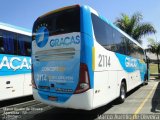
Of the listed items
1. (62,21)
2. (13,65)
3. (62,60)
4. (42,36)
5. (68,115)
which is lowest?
(68,115)

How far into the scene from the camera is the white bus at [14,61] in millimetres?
8484

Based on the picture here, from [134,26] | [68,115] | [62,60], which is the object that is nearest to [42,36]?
[62,60]

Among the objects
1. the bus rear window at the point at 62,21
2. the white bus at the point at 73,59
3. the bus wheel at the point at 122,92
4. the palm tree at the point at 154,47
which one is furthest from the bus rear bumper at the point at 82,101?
the palm tree at the point at 154,47

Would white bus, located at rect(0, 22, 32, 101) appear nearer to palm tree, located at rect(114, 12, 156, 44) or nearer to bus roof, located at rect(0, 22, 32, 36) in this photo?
bus roof, located at rect(0, 22, 32, 36)

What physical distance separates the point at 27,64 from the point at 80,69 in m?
A: 4.42

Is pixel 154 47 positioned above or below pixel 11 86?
above

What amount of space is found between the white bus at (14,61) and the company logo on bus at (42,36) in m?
1.98

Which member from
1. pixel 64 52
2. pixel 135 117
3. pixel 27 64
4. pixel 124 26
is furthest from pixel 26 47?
pixel 124 26

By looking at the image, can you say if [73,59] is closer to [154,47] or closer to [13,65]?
[13,65]

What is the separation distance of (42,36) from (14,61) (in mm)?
2449

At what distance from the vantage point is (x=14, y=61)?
8930 millimetres

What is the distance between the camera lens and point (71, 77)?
243 inches

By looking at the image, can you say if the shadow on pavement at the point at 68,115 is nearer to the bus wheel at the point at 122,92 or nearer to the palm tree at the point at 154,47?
the bus wheel at the point at 122,92

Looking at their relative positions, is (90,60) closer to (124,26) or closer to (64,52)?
(64,52)
